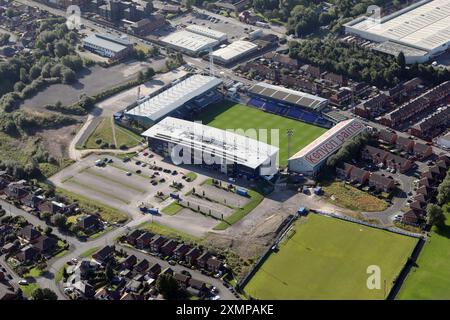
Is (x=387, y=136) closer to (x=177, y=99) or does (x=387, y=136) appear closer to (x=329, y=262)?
(x=329, y=262)

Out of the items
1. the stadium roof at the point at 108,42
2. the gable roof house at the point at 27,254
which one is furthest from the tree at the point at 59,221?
the stadium roof at the point at 108,42

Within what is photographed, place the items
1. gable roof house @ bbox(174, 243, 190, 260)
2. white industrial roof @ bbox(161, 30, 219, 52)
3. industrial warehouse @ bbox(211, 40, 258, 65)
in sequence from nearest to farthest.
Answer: gable roof house @ bbox(174, 243, 190, 260) → industrial warehouse @ bbox(211, 40, 258, 65) → white industrial roof @ bbox(161, 30, 219, 52)

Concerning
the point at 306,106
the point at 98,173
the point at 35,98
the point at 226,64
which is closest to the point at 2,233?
the point at 98,173

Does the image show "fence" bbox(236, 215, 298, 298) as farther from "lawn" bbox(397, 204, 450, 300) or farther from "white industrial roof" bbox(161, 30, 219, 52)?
"white industrial roof" bbox(161, 30, 219, 52)

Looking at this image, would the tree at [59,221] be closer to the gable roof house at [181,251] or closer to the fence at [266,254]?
the gable roof house at [181,251]

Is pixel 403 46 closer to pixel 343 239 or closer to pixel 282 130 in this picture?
pixel 282 130

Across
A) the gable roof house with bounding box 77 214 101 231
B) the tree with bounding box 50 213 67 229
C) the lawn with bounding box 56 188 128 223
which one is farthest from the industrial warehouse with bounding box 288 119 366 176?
the tree with bounding box 50 213 67 229
